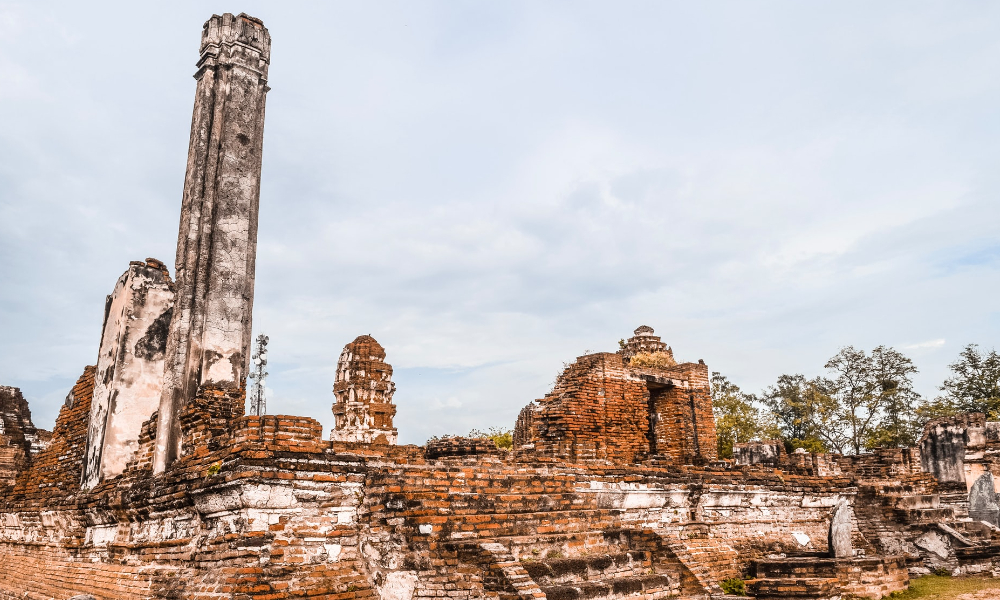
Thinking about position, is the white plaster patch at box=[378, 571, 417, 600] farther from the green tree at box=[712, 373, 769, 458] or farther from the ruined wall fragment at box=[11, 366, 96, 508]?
the green tree at box=[712, 373, 769, 458]

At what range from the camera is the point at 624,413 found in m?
13.8

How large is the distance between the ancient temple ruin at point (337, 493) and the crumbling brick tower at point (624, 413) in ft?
0.18

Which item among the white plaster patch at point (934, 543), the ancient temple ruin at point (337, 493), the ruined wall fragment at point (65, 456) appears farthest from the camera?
the white plaster patch at point (934, 543)

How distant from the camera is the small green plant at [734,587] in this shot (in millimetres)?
8969

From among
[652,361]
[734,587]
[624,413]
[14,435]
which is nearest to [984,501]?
[652,361]

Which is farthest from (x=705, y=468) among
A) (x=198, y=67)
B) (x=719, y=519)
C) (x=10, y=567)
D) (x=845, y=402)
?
(x=845, y=402)

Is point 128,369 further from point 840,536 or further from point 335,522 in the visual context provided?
point 840,536

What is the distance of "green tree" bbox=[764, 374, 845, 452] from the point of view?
31.0m

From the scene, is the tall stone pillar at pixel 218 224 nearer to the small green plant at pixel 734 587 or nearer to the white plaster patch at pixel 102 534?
the white plaster patch at pixel 102 534

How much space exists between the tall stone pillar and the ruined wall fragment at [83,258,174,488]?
59 centimetres

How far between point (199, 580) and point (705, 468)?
279 inches

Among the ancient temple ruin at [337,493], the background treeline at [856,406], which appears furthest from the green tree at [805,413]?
the ancient temple ruin at [337,493]

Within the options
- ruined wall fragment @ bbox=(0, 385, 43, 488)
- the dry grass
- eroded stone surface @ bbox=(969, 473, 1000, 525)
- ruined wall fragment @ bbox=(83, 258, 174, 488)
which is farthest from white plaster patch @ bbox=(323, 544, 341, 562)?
eroded stone surface @ bbox=(969, 473, 1000, 525)

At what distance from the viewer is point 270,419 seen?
5875 millimetres
